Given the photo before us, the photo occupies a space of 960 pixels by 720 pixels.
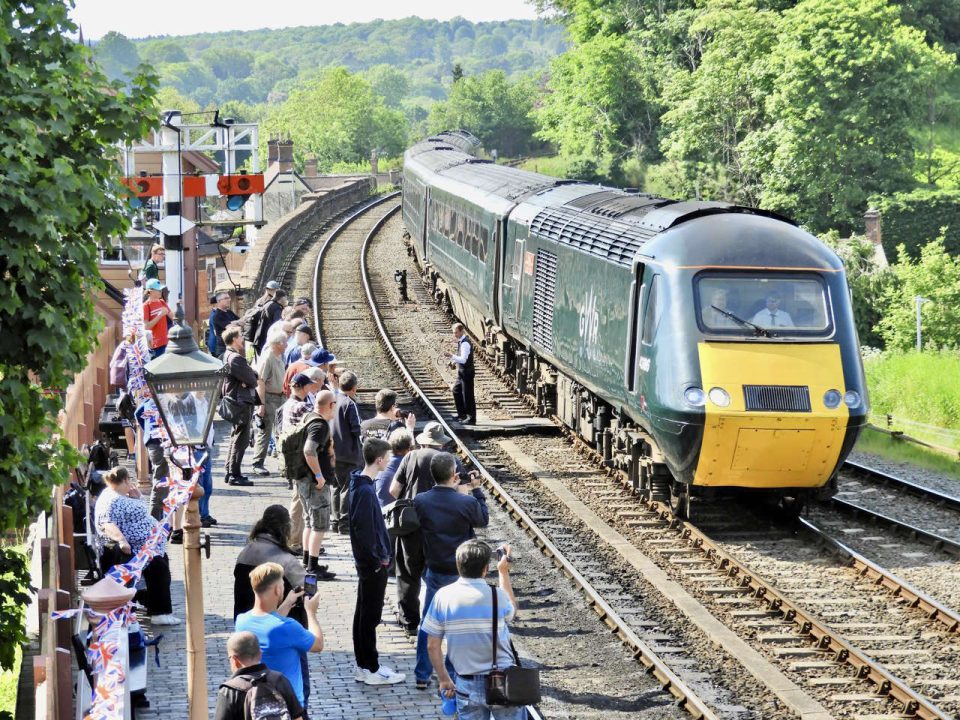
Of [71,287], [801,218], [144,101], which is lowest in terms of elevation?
→ [801,218]

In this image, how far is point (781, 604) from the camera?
1306cm

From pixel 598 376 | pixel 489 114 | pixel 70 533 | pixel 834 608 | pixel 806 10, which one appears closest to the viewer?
pixel 70 533

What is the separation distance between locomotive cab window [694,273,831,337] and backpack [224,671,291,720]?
8.26 metres

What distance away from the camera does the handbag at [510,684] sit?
324 inches

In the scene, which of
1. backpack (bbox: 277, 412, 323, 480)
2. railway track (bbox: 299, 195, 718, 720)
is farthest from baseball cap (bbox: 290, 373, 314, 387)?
railway track (bbox: 299, 195, 718, 720)

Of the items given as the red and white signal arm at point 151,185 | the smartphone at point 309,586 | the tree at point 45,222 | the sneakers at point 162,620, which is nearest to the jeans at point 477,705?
the smartphone at point 309,586

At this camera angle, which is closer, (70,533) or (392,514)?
(392,514)

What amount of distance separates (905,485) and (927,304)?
23652mm

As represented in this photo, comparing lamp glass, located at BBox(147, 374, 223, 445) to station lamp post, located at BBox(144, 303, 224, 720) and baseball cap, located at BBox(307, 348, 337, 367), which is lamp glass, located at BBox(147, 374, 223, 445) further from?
baseball cap, located at BBox(307, 348, 337, 367)

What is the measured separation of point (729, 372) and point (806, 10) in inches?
1627

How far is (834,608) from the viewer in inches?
519

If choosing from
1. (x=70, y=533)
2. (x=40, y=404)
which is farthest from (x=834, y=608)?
(x=40, y=404)

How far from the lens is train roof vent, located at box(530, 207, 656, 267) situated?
16.5m

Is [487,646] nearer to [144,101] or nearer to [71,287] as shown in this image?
[71,287]
